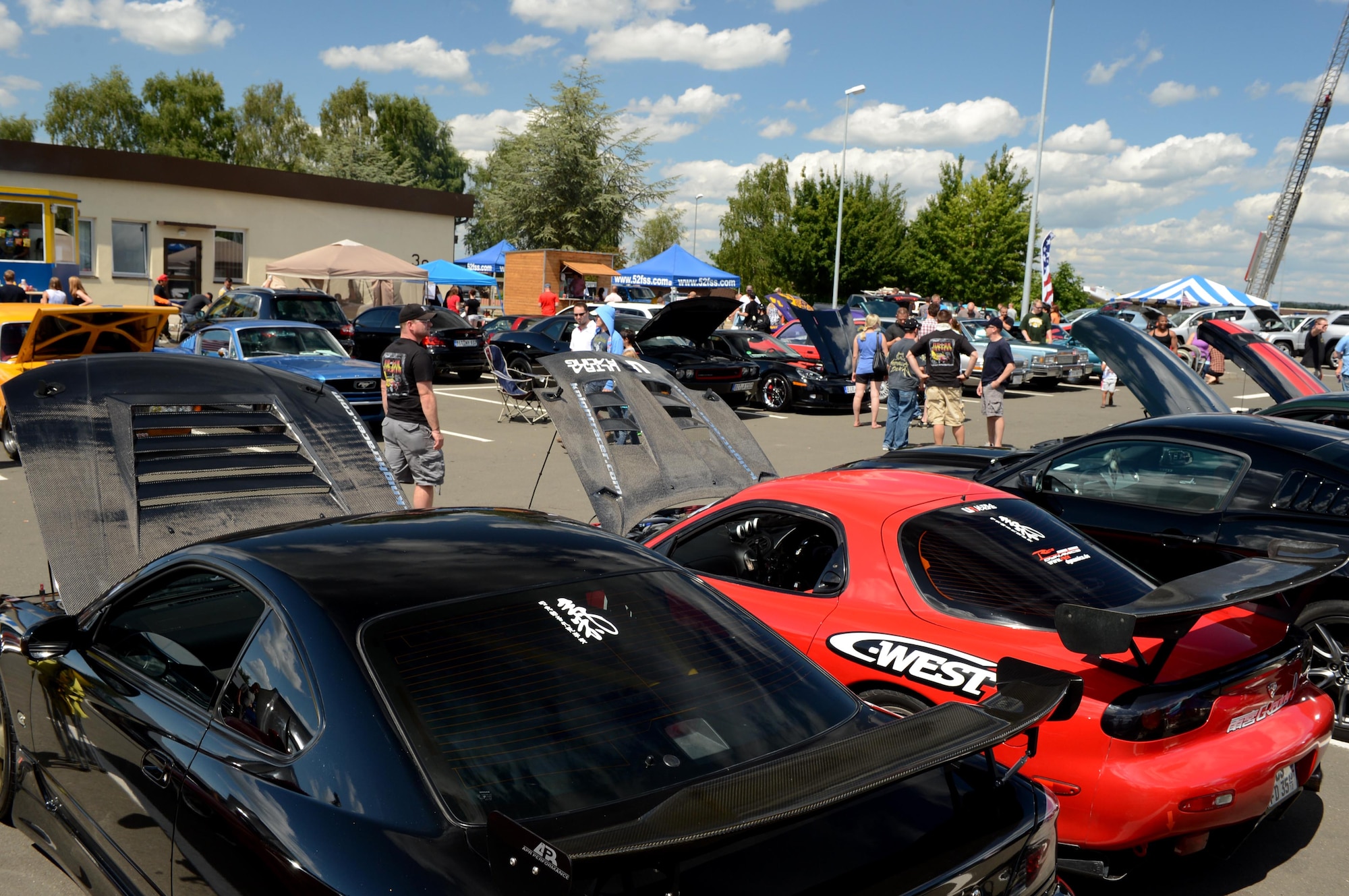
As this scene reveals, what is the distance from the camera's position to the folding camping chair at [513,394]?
1591 centimetres

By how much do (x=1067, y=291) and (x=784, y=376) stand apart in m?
41.1

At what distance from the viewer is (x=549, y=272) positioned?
1377 inches

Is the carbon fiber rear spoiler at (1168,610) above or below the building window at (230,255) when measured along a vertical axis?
below

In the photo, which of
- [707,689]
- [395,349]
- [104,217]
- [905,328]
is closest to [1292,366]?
[905,328]

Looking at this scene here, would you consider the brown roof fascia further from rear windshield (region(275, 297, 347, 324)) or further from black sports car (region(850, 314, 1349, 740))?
black sports car (region(850, 314, 1349, 740))

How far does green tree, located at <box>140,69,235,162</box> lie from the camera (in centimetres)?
6147

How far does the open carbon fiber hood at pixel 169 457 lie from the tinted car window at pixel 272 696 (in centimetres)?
222

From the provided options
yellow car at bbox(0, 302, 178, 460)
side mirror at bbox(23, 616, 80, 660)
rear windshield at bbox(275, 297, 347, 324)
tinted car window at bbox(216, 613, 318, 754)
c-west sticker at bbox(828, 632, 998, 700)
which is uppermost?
rear windshield at bbox(275, 297, 347, 324)

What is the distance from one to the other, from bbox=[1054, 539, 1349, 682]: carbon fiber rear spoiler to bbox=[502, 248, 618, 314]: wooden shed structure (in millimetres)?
31435

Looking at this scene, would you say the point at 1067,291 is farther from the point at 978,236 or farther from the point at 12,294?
the point at 12,294

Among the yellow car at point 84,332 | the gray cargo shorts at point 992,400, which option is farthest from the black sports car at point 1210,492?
the yellow car at point 84,332

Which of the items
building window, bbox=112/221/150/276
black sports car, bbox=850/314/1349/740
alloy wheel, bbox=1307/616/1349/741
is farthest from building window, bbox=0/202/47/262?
alloy wheel, bbox=1307/616/1349/741

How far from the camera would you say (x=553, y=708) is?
2.35m

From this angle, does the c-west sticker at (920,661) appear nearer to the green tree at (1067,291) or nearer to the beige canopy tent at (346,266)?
the beige canopy tent at (346,266)
